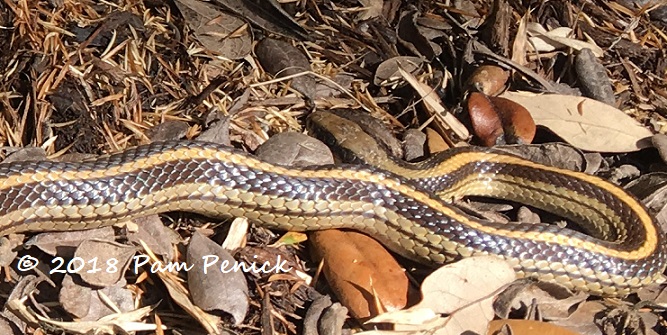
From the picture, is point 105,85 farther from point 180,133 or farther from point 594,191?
point 594,191

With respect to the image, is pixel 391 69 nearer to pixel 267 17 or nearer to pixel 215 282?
pixel 267 17

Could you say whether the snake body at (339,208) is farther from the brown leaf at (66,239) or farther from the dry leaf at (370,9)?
the dry leaf at (370,9)

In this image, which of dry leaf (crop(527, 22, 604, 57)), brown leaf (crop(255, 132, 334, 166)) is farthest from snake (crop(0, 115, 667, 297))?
dry leaf (crop(527, 22, 604, 57))

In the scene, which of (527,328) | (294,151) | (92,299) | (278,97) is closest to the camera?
(92,299)

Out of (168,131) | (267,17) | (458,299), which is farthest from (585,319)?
(267,17)

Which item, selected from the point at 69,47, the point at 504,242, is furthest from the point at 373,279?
the point at 69,47

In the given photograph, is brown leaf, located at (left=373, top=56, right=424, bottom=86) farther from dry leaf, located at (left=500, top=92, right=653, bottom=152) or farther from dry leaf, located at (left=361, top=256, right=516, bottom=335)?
dry leaf, located at (left=361, top=256, right=516, bottom=335)

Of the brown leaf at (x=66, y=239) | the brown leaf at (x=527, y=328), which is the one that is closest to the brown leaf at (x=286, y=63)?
the brown leaf at (x=66, y=239)
